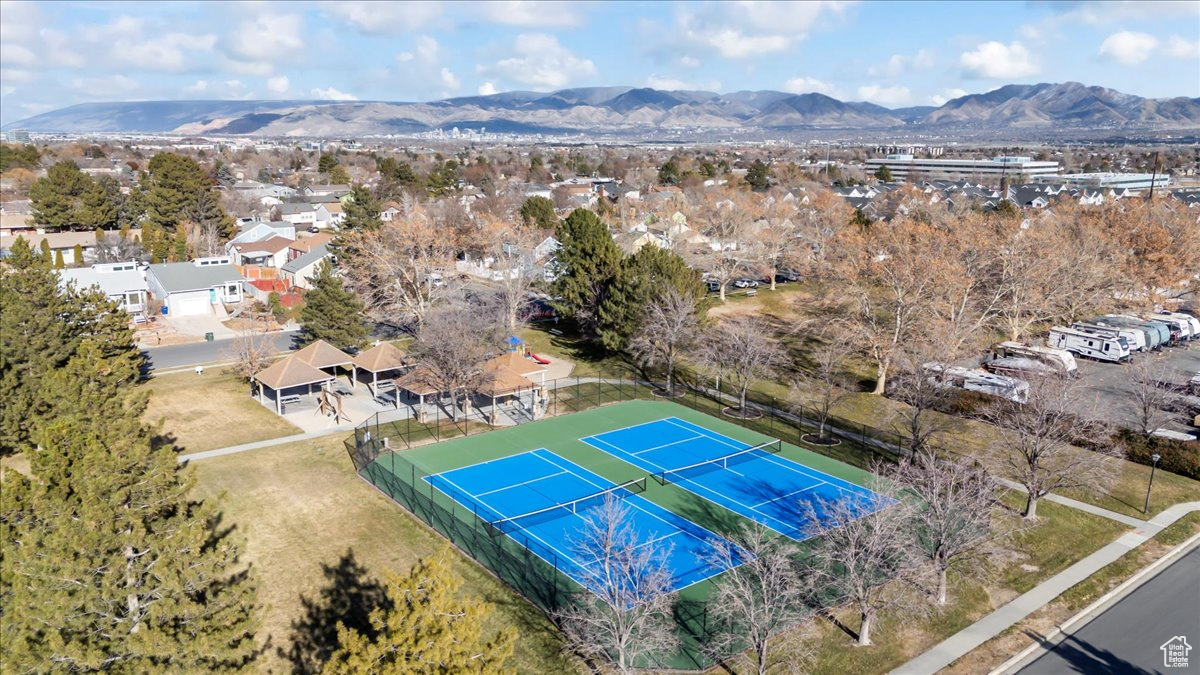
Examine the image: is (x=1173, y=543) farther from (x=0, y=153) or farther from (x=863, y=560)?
(x=0, y=153)

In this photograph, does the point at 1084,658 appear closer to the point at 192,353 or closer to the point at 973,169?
the point at 192,353

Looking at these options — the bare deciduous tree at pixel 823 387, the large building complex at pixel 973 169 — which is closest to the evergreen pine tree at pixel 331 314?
the bare deciduous tree at pixel 823 387

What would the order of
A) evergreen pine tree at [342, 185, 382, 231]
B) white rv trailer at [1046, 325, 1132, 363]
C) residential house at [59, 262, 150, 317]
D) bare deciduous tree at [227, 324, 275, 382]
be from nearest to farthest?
bare deciduous tree at [227, 324, 275, 382] < white rv trailer at [1046, 325, 1132, 363] < residential house at [59, 262, 150, 317] < evergreen pine tree at [342, 185, 382, 231]

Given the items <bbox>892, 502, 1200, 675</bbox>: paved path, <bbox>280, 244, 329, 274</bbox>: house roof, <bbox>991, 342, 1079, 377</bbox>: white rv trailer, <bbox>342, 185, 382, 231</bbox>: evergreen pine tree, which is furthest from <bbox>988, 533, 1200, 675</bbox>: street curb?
<bbox>280, 244, 329, 274</bbox>: house roof

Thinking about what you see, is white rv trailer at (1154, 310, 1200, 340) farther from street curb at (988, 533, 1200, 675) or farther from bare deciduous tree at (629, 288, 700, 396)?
bare deciduous tree at (629, 288, 700, 396)

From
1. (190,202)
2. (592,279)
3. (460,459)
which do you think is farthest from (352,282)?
(190,202)
